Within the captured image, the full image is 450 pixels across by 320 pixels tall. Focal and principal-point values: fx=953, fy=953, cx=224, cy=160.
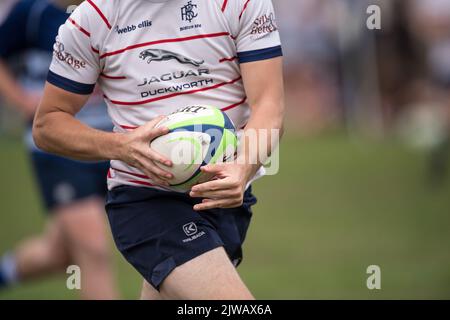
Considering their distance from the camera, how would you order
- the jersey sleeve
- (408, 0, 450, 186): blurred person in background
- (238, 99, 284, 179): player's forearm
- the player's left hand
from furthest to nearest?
(408, 0, 450, 186): blurred person in background < the jersey sleeve < (238, 99, 284, 179): player's forearm < the player's left hand

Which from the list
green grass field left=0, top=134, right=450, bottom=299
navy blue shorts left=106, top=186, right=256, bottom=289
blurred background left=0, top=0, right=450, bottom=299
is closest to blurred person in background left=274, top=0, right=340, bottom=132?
blurred background left=0, top=0, right=450, bottom=299

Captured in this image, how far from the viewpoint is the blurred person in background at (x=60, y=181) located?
684 cm

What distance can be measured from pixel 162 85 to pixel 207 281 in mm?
966

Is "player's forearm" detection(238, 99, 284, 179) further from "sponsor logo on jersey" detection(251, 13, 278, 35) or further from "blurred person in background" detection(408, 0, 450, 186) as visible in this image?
"blurred person in background" detection(408, 0, 450, 186)

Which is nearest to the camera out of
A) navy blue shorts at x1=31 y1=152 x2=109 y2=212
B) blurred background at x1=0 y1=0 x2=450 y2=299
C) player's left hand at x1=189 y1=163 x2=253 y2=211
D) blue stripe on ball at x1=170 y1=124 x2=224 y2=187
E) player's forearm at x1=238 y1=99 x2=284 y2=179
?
player's left hand at x1=189 y1=163 x2=253 y2=211

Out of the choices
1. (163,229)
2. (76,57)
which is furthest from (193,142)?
(76,57)

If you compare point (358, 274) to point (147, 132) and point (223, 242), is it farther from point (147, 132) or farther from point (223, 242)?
point (147, 132)

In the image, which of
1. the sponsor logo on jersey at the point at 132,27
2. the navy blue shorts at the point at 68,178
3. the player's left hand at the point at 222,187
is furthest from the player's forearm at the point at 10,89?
the player's left hand at the point at 222,187

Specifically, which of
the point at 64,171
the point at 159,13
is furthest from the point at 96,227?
the point at 159,13

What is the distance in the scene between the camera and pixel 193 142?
13.8 ft

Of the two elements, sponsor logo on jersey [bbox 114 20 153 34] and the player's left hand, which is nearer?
the player's left hand

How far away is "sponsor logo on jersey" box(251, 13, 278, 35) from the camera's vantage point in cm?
451
